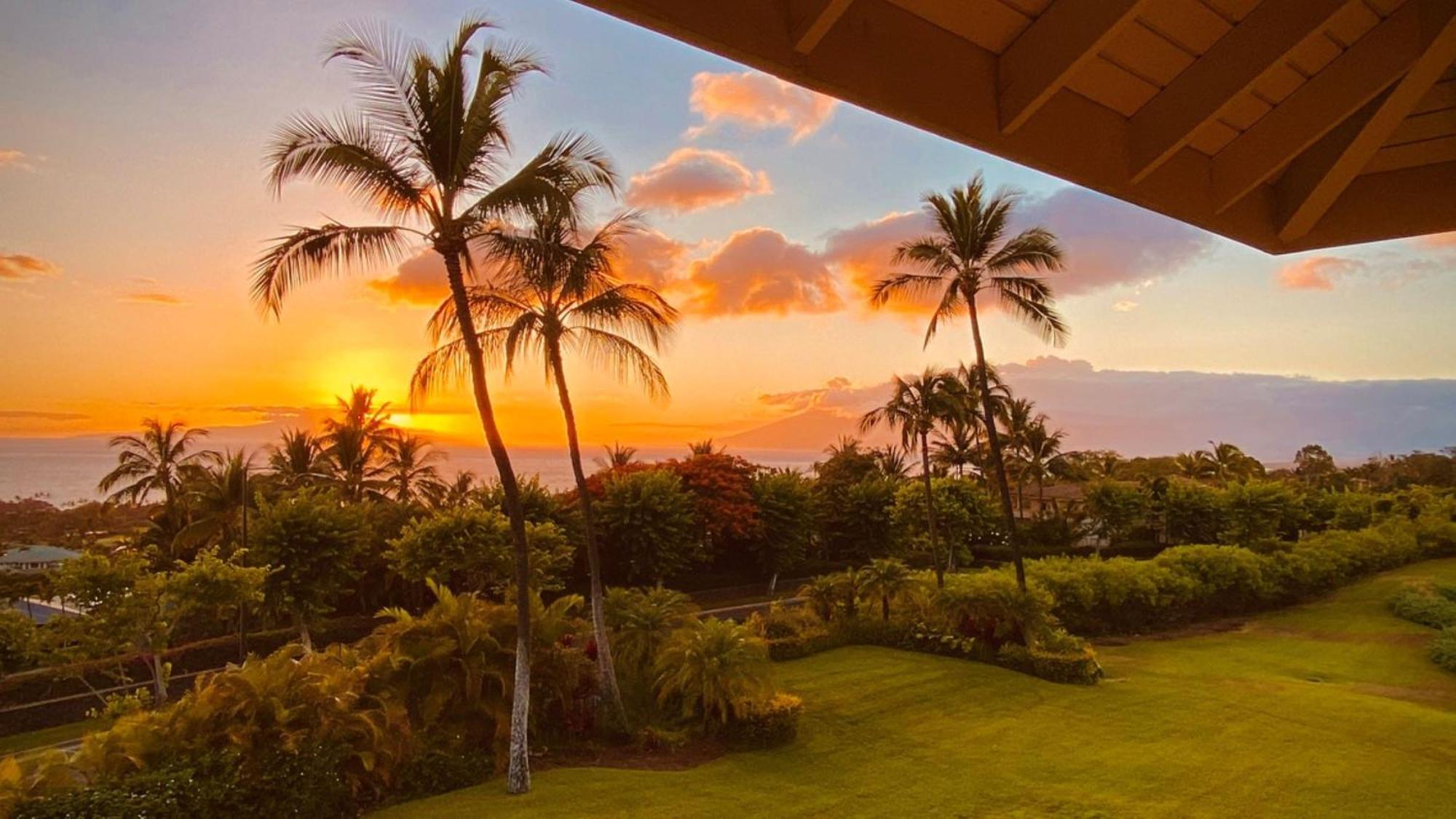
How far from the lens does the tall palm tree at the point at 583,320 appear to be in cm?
1103

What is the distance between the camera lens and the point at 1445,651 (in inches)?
615

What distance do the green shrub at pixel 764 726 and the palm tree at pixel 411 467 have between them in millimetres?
21852

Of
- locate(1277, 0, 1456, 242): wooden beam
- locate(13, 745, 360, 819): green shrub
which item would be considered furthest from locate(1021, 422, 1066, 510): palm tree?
locate(1277, 0, 1456, 242): wooden beam

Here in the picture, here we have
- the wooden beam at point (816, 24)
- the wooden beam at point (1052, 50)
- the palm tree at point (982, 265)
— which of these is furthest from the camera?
the palm tree at point (982, 265)

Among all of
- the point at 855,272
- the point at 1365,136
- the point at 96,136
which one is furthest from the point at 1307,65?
the point at 855,272

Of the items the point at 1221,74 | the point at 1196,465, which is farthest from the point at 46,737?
the point at 1196,465

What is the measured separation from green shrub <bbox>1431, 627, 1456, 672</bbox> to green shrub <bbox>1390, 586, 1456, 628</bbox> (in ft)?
7.09

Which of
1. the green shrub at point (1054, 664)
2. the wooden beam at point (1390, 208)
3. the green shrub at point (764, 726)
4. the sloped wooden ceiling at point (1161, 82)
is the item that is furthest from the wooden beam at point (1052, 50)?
the green shrub at point (1054, 664)

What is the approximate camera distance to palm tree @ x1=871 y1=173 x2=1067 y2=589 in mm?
15734

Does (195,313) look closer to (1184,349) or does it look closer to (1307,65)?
(1307,65)

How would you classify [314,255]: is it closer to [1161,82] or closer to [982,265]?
[1161,82]

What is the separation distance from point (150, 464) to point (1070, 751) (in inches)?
1204

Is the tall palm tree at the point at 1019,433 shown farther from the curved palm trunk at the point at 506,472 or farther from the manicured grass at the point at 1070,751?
the curved palm trunk at the point at 506,472

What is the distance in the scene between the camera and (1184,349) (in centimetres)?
2145
